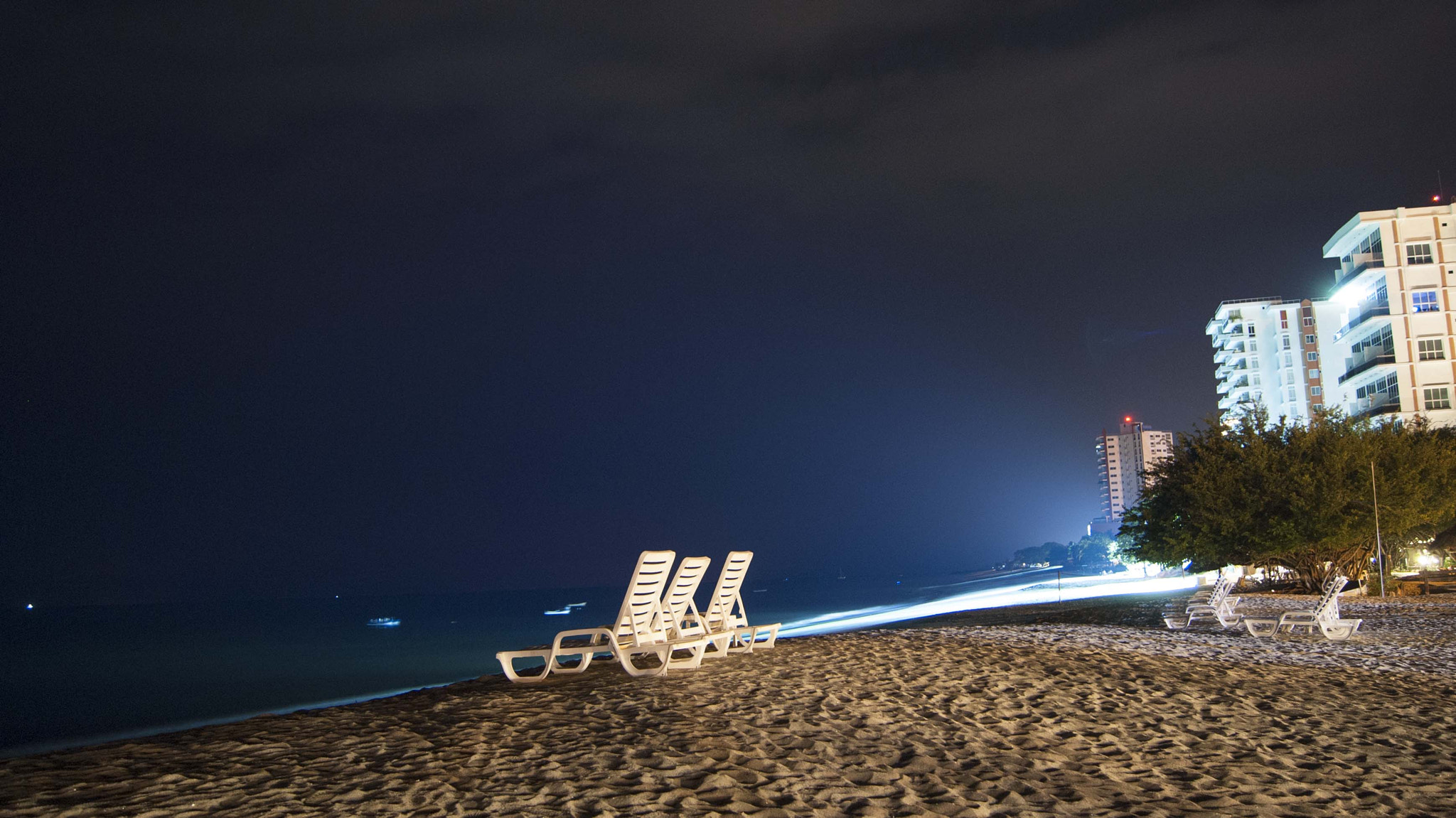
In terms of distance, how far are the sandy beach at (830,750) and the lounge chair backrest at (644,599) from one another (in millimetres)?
453

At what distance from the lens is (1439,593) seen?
2731 centimetres

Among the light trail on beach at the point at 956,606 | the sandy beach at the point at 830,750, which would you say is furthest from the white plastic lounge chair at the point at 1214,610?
the light trail on beach at the point at 956,606

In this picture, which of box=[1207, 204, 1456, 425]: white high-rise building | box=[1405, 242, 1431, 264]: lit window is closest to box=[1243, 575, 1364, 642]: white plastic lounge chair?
box=[1207, 204, 1456, 425]: white high-rise building

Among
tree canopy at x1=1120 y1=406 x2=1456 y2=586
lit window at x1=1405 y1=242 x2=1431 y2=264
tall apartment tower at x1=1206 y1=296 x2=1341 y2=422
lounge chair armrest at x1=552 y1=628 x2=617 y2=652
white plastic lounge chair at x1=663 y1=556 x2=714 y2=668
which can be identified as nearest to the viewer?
lounge chair armrest at x1=552 y1=628 x2=617 y2=652

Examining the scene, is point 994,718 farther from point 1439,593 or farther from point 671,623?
point 1439,593

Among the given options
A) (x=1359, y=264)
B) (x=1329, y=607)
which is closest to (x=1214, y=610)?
(x=1329, y=607)

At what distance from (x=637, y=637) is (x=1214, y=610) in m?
11.6

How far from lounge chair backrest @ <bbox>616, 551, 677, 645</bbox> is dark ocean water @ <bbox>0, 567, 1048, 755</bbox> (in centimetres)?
1949

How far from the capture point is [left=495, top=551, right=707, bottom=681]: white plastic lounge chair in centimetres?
875

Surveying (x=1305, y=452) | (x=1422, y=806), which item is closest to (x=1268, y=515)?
(x=1305, y=452)

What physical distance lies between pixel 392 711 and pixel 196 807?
3.17 metres

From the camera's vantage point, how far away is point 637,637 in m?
8.95

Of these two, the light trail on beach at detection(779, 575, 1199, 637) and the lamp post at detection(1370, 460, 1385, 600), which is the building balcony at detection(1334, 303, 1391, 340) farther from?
the lamp post at detection(1370, 460, 1385, 600)

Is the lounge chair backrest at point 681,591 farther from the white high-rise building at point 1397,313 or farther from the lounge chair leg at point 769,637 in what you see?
the white high-rise building at point 1397,313
